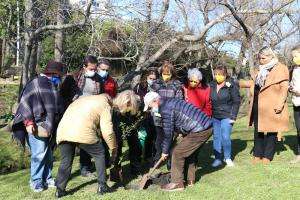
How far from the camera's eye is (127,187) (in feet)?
24.0

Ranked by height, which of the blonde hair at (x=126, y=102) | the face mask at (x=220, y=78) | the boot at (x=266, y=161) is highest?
the face mask at (x=220, y=78)

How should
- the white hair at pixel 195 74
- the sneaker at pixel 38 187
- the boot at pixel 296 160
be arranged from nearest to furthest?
the sneaker at pixel 38 187 → the white hair at pixel 195 74 → the boot at pixel 296 160

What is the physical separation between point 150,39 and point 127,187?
600cm

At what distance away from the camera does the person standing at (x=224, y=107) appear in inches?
332

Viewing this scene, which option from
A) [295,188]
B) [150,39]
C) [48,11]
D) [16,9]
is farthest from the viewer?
[16,9]

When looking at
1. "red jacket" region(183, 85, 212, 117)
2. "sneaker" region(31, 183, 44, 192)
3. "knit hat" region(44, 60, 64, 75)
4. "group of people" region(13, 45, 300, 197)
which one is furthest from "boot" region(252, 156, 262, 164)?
"knit hat" region(44, 60, 64, 75)

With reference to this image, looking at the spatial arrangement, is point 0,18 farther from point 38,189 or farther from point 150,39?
point 38,189

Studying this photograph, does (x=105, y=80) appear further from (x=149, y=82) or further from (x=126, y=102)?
(x=126, y=102)

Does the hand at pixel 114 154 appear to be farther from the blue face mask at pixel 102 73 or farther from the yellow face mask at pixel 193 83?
the yellow face mask at pixel 193 83

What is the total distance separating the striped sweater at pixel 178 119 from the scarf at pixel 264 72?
181 cm

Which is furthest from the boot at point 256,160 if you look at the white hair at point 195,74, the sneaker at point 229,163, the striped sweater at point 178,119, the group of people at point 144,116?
the striped sweater at point 178,119

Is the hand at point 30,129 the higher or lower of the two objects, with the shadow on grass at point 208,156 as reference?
higher

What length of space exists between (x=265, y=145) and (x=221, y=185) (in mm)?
1632

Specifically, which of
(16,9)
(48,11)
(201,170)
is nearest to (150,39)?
(48,11)
